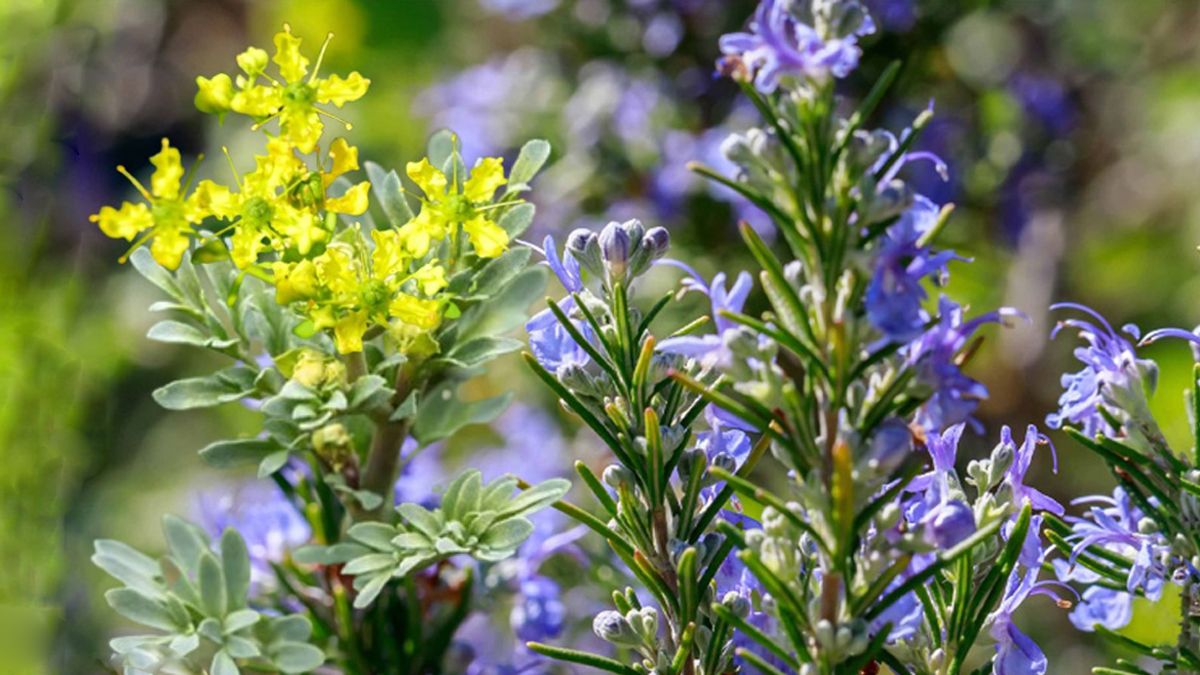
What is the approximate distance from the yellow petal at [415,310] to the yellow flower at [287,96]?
0.31 feet

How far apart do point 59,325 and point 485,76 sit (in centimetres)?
73

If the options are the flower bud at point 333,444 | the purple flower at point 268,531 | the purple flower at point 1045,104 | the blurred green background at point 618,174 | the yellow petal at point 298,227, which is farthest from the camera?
the purple flower at point 1045,104

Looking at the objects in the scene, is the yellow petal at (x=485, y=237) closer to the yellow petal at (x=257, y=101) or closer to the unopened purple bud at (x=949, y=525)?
the yellow petal at (x=257, y=101)

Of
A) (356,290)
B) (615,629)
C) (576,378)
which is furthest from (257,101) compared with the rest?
(615,629)

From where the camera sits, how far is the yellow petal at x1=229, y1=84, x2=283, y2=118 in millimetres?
698

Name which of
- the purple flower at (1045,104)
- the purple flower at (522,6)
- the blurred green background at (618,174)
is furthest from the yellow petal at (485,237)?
the purple flower at (1045,104)

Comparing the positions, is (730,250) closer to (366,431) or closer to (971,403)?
(366,431)

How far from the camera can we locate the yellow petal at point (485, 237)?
2.30 feet

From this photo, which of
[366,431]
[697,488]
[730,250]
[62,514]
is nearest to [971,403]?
[697,488]

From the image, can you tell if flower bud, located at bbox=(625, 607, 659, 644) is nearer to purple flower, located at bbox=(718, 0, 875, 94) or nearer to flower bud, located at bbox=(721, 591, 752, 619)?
flower bud, located at bbox=(721, 591, 752, 619)

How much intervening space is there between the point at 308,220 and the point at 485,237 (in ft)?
0.30

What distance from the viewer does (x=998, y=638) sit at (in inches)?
28.0

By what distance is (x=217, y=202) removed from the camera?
2.24 feet

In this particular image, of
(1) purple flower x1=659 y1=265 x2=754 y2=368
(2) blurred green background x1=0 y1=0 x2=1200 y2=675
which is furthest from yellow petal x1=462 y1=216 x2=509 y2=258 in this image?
(2) blurred green background x1=0 y1=0 x2=1200 y2=675
